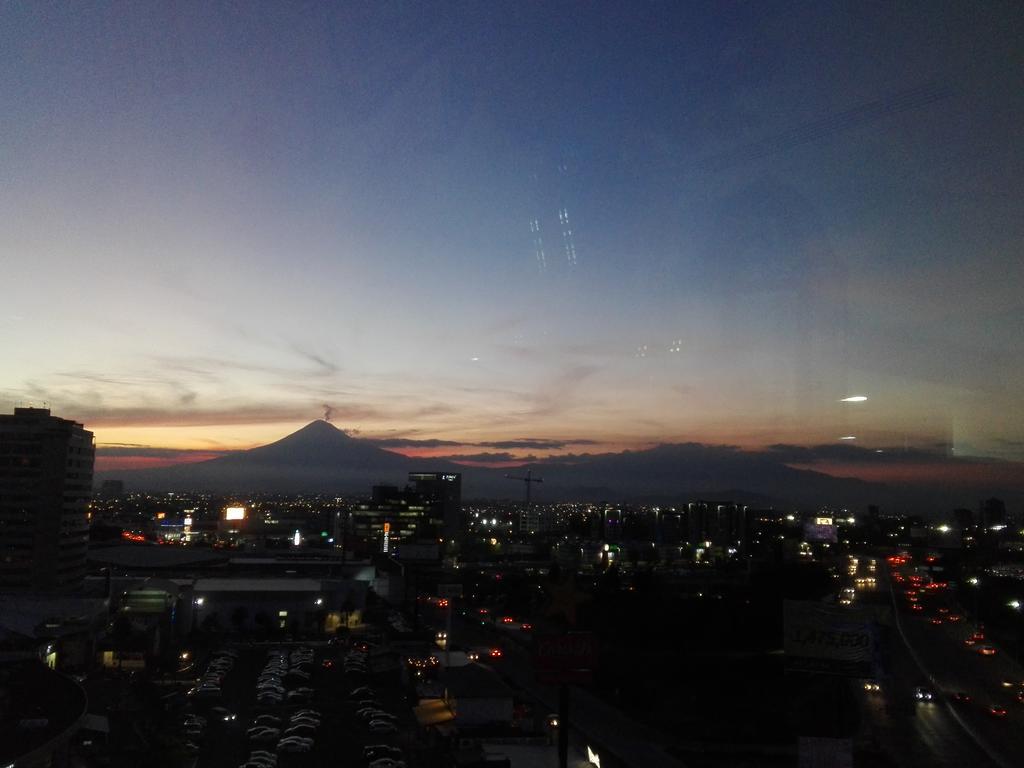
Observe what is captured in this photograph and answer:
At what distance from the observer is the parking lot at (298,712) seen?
6.05m

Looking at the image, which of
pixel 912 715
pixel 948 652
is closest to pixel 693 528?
pixel 948 652

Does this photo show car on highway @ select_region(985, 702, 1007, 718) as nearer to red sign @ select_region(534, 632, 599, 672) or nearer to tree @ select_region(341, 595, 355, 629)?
red sign @ select_region(534, 632, 599, 672)

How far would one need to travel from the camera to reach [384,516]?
1454 inches

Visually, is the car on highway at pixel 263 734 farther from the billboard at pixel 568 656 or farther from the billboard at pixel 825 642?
the billboard at pixel 825 642

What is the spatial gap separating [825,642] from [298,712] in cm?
483

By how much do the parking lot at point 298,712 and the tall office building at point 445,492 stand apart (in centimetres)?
2774

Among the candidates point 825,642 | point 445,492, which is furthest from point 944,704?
point 445,492

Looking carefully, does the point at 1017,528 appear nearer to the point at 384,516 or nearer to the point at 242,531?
the point at 384,516

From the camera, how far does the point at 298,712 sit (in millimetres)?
7297

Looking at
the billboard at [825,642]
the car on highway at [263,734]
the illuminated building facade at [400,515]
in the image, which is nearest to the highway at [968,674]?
the billboard at [825,642]

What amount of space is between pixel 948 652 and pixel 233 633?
11.2 meters

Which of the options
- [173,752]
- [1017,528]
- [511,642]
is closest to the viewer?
[173,752]

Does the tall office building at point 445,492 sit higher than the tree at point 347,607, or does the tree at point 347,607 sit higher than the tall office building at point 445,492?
the tall office building at point 445,492

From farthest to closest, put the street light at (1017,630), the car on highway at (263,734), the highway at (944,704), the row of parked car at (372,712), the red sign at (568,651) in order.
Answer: the street light at (1017,630) < the highway at (944,704) < the row of parked car at (372,712) < the car on highway at (263,734) < the red sign at (568,651)
